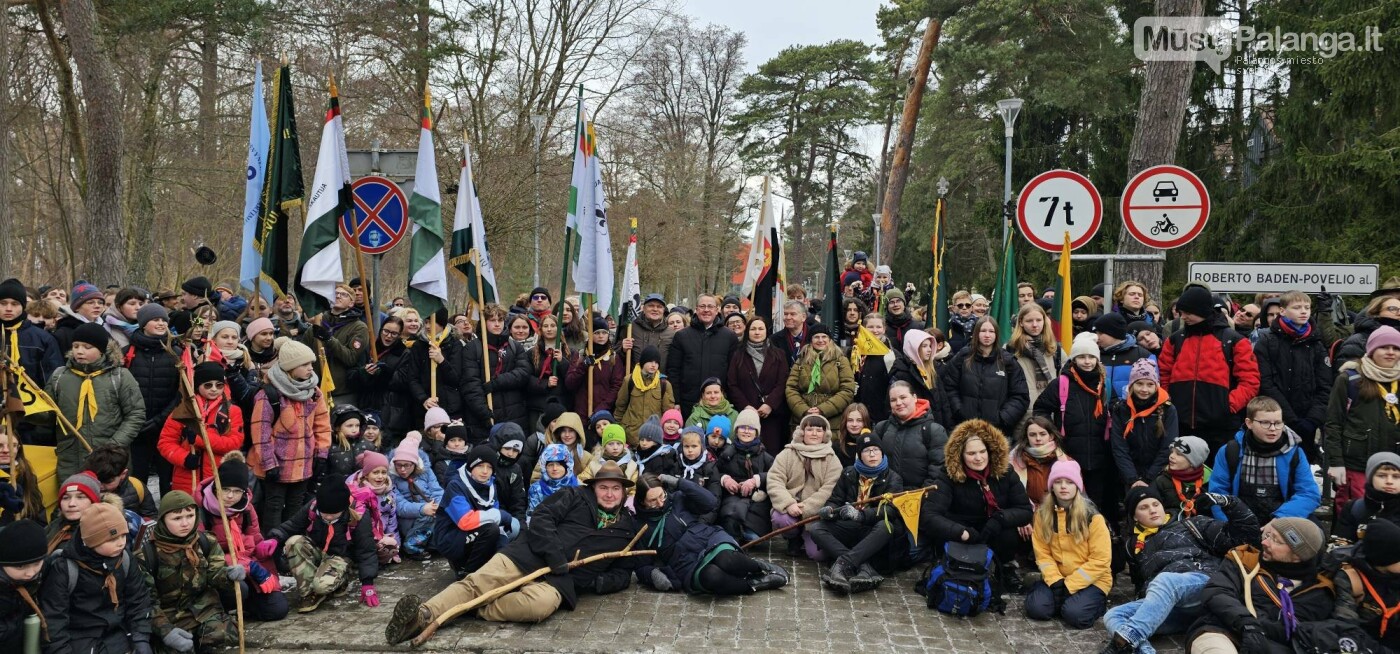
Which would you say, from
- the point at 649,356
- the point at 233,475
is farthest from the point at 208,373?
the point at 649,356

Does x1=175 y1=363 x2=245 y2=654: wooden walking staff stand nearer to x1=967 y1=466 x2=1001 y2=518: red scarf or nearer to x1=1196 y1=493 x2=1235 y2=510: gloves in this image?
x1=967 y1=466 x2=1001 y2=518: red scarf

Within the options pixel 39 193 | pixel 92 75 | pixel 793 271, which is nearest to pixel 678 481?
pixel 92 75

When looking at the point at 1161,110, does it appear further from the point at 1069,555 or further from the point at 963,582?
the point at 963,582

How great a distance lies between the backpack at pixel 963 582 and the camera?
6191 mm

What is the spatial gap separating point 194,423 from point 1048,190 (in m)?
Result: 6.88

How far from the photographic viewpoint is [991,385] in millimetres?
7680

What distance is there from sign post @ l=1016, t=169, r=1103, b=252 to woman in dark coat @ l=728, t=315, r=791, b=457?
2.49 meters

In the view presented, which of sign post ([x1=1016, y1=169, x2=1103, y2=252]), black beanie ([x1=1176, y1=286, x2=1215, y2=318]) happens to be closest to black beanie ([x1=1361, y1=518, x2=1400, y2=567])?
black beanie ([x1=1176, y1=286, x2=1215, y2=318])

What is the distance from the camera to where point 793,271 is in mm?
47719

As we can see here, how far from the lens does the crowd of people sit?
17.5 ft

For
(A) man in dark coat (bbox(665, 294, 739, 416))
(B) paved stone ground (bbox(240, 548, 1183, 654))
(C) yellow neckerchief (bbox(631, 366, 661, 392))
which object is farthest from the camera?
(A) man in dark coat (bbox(665, 294, 739, 416))

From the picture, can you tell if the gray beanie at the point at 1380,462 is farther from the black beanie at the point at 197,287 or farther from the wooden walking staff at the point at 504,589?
the black beanie at the point at 197,287

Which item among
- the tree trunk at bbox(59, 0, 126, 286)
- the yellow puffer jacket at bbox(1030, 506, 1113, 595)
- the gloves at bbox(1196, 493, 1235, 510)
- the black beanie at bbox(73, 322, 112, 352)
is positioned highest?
the tree trunk at bbox(59, 0, 126, 286)

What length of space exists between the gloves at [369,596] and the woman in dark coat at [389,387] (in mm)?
2174
